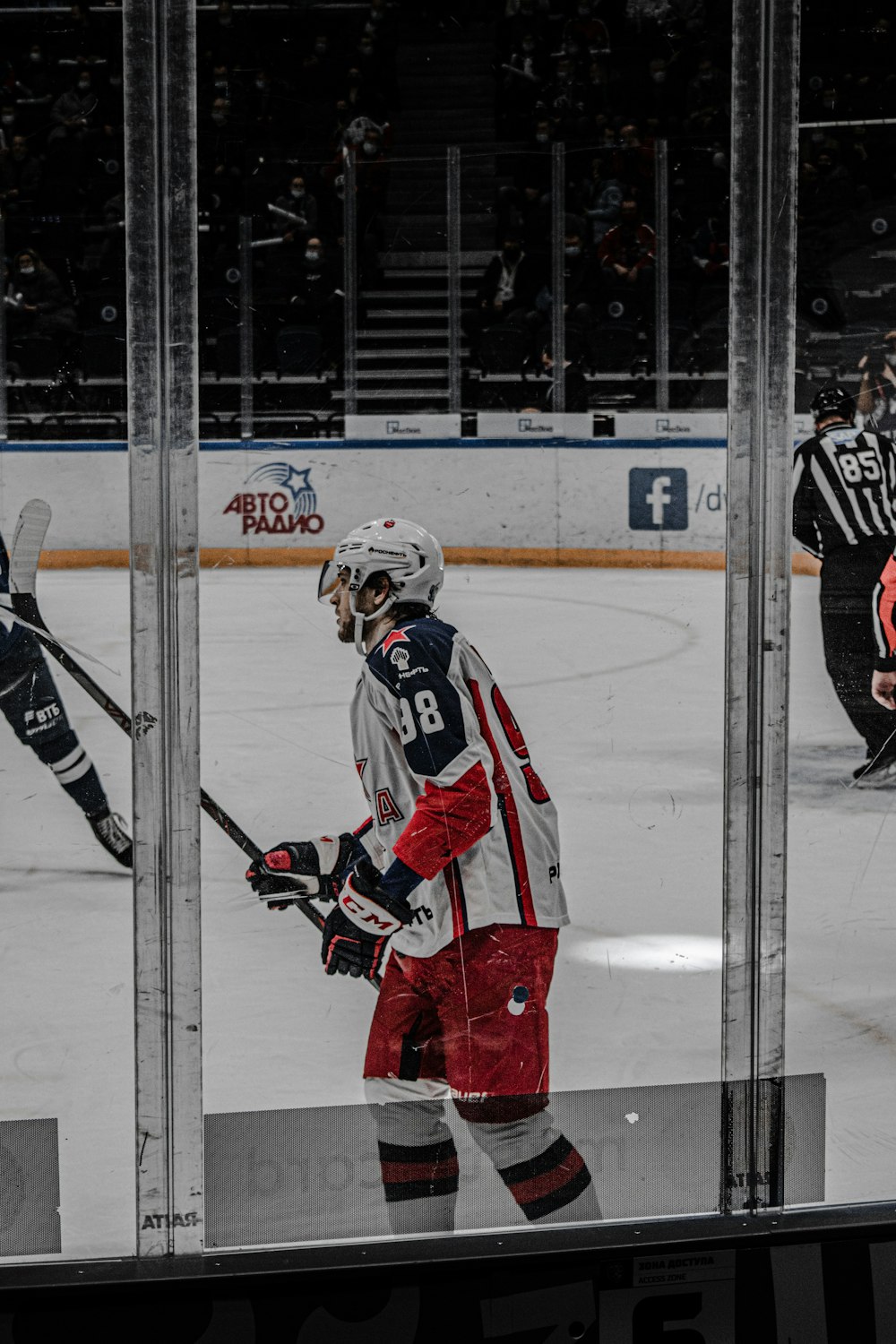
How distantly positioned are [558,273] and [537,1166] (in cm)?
85

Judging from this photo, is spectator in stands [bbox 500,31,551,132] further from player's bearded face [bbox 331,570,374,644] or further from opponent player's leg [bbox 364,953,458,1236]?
opponent player's leg [bbox 364,953,458,1236]

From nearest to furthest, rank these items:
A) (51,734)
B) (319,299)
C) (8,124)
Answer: (8,124), (319,299), (51,734)

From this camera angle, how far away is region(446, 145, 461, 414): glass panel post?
150cm

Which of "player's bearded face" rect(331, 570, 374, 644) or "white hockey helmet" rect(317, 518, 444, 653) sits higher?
"white hockey helmet" rect(317, 518, 444, 653)

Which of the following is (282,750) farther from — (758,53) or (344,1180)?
(758,53)

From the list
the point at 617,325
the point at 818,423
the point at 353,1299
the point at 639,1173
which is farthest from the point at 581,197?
the point at 353,1299

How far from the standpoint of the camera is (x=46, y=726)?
5.26 ft

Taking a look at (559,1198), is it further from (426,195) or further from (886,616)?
(426,195)

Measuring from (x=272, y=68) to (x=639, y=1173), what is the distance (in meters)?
1.00

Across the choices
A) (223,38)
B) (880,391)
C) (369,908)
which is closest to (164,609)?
(369,908)

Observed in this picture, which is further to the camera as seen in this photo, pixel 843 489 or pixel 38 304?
pixel 843 489

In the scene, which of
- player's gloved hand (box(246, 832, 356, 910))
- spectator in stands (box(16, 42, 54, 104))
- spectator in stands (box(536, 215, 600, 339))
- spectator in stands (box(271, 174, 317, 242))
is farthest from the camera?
spectator in stands (box(536, 215, 600, 339))

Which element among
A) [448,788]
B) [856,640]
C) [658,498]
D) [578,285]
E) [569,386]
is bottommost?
[448,788]

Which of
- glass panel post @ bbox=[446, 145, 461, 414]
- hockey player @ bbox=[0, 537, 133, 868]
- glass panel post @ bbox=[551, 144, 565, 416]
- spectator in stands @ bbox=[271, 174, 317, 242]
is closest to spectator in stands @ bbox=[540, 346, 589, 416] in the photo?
glass panel post @ bbox=[551, 144, 565, 416]
